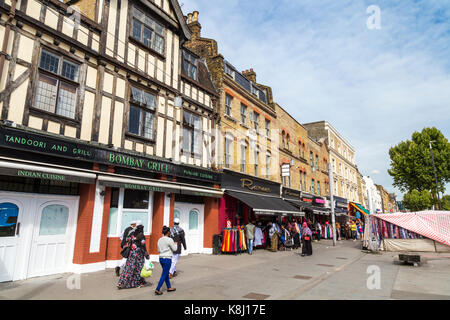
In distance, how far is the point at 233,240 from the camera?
1409 cm

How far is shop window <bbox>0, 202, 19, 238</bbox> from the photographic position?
7230 mm

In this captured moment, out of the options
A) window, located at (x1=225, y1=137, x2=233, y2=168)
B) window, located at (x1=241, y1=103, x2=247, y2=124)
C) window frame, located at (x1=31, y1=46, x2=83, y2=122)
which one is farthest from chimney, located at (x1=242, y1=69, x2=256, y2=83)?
window frame, located at (x1=31, y1=46, x2=83, y2=122)

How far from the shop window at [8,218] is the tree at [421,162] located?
3802cm

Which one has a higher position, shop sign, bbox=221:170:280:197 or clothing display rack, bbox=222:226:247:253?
shop sign, bbox=221:170:280:197

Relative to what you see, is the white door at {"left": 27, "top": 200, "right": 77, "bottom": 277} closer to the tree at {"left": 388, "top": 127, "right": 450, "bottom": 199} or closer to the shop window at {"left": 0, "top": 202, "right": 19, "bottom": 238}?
the shop window at {"left": 0, "top": 202, "right": 19, "bottom": 238}

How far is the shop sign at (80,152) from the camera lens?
23.2 ft

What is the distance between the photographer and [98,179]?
898cm

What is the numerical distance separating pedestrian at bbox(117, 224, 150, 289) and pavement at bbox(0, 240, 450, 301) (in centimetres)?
21

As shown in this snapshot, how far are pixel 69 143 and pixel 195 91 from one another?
752 cm

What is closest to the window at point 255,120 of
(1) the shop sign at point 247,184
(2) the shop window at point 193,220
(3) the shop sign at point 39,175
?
(1) the shop sign at point 247,184

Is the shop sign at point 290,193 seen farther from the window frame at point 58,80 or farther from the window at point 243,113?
the window frame at point 58,80

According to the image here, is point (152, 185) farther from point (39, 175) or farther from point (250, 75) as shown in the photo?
point (250, 75)

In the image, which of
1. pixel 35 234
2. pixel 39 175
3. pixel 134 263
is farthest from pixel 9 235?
pixel 134 263
